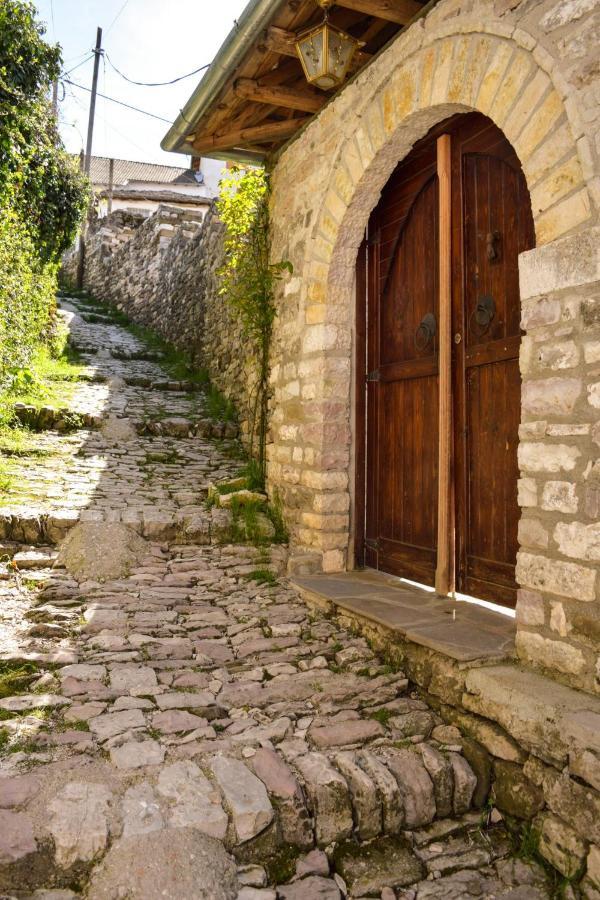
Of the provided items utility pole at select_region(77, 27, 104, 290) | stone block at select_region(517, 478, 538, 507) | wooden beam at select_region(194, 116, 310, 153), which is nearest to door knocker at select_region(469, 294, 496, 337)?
stone block at select_region(517, 478, 538, 507)

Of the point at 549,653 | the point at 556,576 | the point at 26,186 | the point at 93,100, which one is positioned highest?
the point at 93,100

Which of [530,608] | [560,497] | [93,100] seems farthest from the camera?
[93,100]

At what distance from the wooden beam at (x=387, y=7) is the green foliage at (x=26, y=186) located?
444 cm

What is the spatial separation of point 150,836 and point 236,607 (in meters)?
2.08

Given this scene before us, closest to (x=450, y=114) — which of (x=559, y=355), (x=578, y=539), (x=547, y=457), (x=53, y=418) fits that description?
(x=559, y=355)

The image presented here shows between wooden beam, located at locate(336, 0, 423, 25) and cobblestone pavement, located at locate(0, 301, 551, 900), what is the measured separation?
3470 millimetres

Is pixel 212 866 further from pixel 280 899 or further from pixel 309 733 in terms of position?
pixel 309 733

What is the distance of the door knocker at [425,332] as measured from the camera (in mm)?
3914

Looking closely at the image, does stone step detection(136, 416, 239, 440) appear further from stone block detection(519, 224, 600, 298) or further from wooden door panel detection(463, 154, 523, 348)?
stone block detection(519, 224, 600, 298)

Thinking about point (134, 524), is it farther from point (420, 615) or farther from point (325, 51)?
point (325, 51)

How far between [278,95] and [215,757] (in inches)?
166

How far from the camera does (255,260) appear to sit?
18.1 ft

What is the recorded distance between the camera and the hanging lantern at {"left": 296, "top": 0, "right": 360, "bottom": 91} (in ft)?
11.9

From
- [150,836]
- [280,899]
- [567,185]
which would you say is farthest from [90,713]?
[567,185]
